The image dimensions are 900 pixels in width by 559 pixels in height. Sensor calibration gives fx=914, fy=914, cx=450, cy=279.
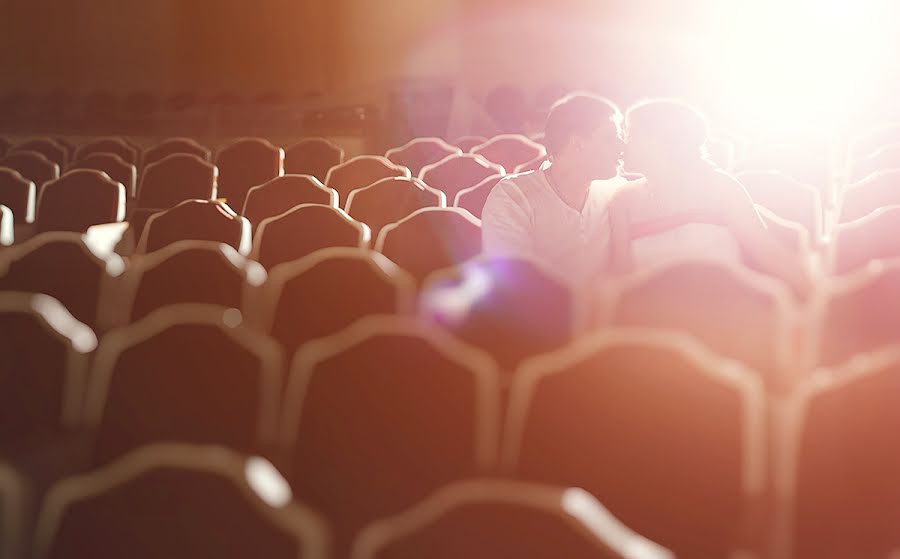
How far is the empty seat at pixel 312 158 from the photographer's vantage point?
6.97 meters

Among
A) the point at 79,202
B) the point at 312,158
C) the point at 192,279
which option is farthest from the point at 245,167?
the point at 192,279

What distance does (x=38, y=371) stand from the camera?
8.33 feet

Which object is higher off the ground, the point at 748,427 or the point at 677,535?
the point at 748,427

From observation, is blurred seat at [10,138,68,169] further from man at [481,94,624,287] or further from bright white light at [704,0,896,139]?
bright white light at [704,0,896,139]

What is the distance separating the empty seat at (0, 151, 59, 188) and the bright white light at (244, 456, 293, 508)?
543 cm

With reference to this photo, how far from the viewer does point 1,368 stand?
2562mm

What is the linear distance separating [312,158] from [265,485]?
19.2 ft

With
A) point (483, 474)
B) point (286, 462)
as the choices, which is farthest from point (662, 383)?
point (286, 462)

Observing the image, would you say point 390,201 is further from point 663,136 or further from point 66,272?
point 663,136

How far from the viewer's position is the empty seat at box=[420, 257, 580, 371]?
2848mm

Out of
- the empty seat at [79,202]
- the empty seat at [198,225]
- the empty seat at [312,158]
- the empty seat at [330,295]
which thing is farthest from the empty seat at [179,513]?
the empty seat at [312,158]

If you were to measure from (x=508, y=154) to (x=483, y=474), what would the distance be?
474 cm

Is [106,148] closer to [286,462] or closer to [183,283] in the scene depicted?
[183,283]

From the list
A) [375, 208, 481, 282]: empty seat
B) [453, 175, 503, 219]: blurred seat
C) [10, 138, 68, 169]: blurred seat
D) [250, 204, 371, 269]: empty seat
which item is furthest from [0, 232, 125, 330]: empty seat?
[10, 138, 68, 169]: blurred seat
